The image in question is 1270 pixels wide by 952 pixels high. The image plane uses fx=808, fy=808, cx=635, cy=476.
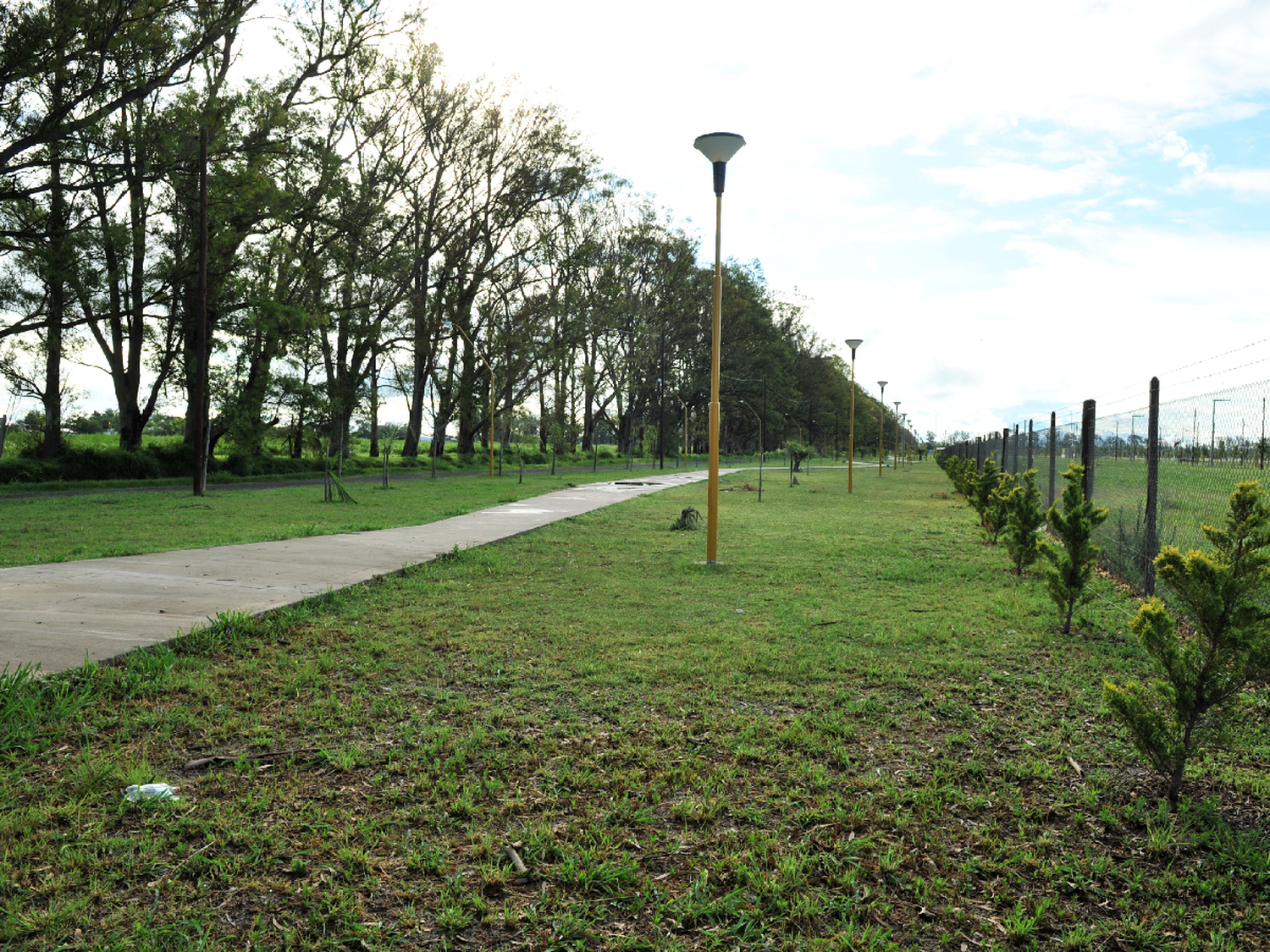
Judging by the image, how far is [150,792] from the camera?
3.27 meters

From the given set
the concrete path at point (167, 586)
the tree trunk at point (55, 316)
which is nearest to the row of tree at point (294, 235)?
the tree trunk at point (55, 316)

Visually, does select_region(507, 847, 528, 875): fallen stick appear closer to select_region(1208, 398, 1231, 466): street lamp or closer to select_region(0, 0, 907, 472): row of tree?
select_region(1208, 398, 1231, 466): street lamp

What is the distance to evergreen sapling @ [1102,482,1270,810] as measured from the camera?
344 centimetres

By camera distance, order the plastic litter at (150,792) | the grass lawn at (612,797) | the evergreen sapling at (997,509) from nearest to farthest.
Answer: the grass lawn at (612,797) → the plastic litter at (150,792) → the evergreen sapling at (997,509)

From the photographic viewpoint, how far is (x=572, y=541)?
11406mm

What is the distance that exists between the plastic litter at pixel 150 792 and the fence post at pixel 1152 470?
303 inches

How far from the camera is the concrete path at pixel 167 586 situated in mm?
4980

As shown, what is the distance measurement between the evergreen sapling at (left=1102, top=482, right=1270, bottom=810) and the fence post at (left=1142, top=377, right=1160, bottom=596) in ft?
14.0

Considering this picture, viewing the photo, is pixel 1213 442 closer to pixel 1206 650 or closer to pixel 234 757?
pixel 1206 650

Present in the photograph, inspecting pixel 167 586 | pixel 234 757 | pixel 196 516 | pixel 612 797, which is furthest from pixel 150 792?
pixel 196 516

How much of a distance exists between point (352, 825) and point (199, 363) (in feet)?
64.1

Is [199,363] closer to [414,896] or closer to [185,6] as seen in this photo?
[185,6]

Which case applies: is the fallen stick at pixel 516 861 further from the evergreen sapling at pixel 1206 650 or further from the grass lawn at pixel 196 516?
the grass lawn at pixel 196 516

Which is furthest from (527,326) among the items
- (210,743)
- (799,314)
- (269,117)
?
(799,314)
